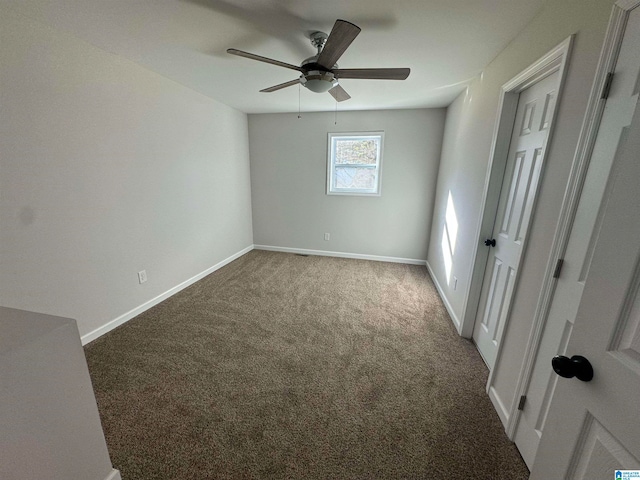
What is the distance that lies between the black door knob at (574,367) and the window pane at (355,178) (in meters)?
3.70

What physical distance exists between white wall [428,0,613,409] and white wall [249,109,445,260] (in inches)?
46.2

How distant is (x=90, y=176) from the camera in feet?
6.84

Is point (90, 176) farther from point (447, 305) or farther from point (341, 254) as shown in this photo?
point (447, 305)

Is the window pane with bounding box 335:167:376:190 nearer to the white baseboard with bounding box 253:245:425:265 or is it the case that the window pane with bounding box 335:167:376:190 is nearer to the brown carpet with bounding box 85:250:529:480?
the white baseboard with bounding box 253:245:425:265

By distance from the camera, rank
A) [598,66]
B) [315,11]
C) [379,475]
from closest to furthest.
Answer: [598,66] → [379,475] → [315,11]

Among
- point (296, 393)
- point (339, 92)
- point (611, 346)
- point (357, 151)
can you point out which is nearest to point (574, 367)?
point (611, 346)

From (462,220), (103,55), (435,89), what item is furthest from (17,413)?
(435,89)

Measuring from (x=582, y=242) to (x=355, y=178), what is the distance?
3.37 m

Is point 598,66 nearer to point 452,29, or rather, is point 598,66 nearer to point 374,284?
point 452,29

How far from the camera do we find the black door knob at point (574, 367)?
620 mm

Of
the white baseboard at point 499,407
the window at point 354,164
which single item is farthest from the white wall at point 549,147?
the window at point 354,164

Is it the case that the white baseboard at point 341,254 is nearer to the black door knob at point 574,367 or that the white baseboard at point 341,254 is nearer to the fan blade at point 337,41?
the fan blade at point 337,41

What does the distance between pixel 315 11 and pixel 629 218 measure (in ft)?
5.93

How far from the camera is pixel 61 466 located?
3.23ft
